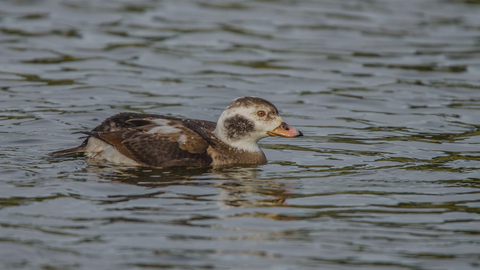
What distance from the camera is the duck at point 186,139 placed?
9.31 m

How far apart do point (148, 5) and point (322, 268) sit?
657 inches

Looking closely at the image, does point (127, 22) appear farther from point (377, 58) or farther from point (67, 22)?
point (377, 58)

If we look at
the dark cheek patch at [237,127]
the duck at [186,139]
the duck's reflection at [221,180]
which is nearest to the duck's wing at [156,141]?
the duck at [186,139]

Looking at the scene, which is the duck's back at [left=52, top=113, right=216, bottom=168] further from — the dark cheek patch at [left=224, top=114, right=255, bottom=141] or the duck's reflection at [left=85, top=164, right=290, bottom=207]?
the dark cheek patch at [left=224, top=114, right=255, bottom=141]

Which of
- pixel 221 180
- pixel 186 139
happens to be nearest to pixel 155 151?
pixel 186 139

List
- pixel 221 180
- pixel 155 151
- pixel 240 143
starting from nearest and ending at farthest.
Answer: pixel 221 180
pixel 155 151
pixel 240 143

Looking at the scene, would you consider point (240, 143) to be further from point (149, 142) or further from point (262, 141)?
point (262, 141)

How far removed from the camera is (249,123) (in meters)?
9.58

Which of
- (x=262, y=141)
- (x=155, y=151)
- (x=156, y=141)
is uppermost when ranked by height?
(x=156, y=141)

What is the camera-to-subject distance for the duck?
9312 millimetres

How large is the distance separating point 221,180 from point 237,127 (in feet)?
3.76

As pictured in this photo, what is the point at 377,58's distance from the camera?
17219mm

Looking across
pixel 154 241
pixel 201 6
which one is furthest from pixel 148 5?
pixel 154 241

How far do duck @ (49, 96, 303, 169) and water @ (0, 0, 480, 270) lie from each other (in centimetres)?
23
